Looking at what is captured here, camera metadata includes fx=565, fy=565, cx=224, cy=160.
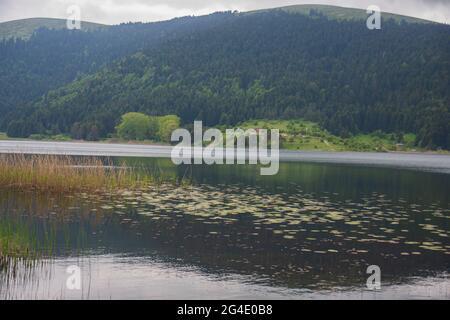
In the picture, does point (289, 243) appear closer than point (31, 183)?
Yes

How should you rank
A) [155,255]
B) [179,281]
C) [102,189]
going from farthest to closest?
[102,189] → [155,255] → [179,281]

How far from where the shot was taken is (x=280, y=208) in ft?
134

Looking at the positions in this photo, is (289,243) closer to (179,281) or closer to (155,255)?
(155,255)

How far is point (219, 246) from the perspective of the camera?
27422 millimetres

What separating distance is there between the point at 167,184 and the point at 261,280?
3419 cm


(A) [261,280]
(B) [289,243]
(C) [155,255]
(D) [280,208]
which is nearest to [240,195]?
(D) [280,208]

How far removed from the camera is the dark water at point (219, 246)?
2061 centimetres

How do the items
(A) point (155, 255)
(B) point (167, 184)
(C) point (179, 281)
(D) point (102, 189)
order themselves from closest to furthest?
1. (C) point (179, 281)
2. (A) point (155, 255)
3. (D) point (102, 189)
4. (B) point (167, 184)

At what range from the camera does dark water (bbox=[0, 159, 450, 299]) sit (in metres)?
20.6
